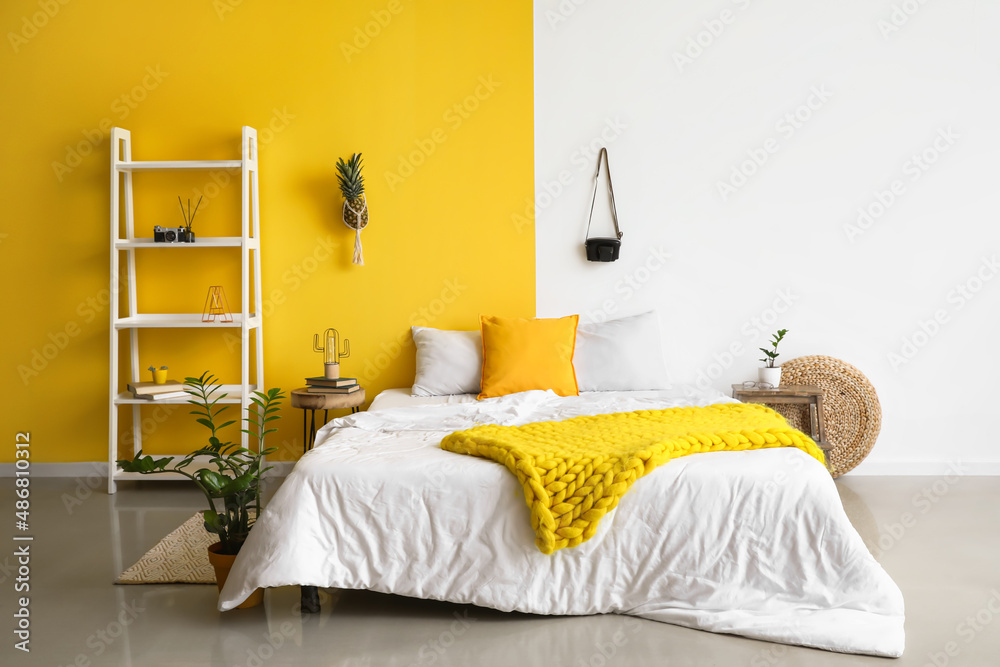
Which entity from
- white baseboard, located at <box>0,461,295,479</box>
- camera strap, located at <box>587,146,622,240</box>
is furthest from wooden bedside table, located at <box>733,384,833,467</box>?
white baseboard, located at <box>0,461,295,479</box>

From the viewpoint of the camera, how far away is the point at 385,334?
4320mm

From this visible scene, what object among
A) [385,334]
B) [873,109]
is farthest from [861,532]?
[385,334]

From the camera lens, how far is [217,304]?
168 inches

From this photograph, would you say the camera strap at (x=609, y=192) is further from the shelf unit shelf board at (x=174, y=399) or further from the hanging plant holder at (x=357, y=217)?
the shelf unit shelf board at (x=174, y=399)

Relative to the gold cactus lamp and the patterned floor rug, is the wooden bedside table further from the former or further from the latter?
the patterned floor rug

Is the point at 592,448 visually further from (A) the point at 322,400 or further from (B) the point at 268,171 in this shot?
(B) the point at 268,171

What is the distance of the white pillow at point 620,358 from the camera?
155 inches

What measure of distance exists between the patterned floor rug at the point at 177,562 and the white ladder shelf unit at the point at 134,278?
2.69 ft

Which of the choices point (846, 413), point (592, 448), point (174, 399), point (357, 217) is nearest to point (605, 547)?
point (592, 448)

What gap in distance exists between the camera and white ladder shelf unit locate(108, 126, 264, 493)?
157 inches

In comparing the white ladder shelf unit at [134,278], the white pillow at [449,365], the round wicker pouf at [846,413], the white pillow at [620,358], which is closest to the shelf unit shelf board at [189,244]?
the white ladder shelf unit at [134,278]

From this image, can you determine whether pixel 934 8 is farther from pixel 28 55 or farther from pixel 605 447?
pixel 28 55

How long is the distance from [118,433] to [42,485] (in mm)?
454

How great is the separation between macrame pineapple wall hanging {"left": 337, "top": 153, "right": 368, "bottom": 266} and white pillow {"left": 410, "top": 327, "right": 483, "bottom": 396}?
0.66 meters
